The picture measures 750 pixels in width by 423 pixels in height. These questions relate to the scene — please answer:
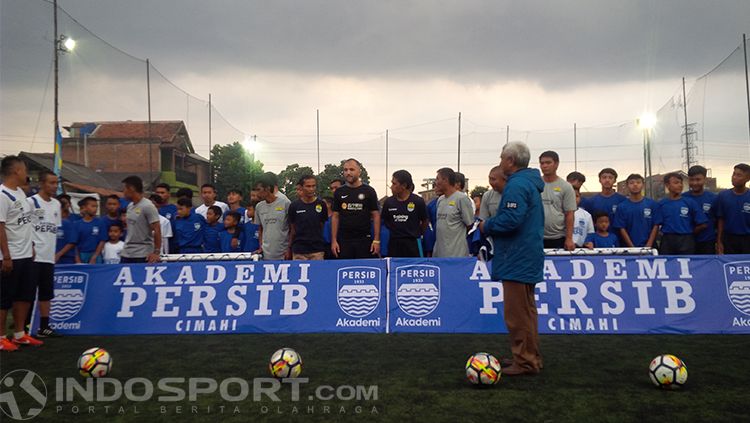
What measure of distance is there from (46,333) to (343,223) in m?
4.21

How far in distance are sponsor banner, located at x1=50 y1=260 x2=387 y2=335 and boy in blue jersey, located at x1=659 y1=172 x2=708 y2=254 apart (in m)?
4.26

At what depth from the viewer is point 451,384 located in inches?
176

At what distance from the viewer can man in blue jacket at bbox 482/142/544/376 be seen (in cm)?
471

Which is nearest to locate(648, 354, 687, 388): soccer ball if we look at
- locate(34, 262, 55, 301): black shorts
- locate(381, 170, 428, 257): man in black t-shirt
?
locate(381, 170, 428, 257): man in black t-shirt

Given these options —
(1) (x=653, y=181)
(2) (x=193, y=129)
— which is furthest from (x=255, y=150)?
(1) (x=653, y=181)

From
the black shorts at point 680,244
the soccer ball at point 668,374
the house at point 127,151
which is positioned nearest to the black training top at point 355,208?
the soccer ball at point 668,374

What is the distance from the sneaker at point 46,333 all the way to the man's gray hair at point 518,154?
631 cm

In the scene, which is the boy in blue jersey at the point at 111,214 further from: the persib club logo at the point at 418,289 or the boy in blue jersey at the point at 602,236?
the boy in blue jersey at the point at 602,236

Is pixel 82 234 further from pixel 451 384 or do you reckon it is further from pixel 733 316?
pixel 733 316

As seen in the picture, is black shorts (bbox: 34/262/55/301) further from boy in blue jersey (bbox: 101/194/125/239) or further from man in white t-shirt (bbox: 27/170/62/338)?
boy in blue jersey (bbox: 101/194/125/239)

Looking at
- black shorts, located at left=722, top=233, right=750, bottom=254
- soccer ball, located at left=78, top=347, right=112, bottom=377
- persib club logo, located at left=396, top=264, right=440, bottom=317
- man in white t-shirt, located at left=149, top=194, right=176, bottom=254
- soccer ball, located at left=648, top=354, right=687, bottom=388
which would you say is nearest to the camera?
soccer ball, located at left=648, top=354, right=687, bottom=388

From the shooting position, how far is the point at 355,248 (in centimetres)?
753

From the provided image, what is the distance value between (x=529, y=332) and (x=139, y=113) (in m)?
23.0

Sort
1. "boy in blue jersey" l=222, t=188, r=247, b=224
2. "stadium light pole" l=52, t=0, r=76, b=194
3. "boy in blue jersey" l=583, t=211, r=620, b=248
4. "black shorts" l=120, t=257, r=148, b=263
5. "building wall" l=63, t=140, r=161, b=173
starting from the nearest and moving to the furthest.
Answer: "black shorts" l=120, t=257, r=148, b=263 < "boy in blue jersey" l=583, t=211, r=620, b=248 < "boy in blue jersey" l=222, t=188, r=247, b=224 < "stadium light pole" l=52, t=0, r=76, b=194 < "building wall" l=63, t=140, r=161, b=173
